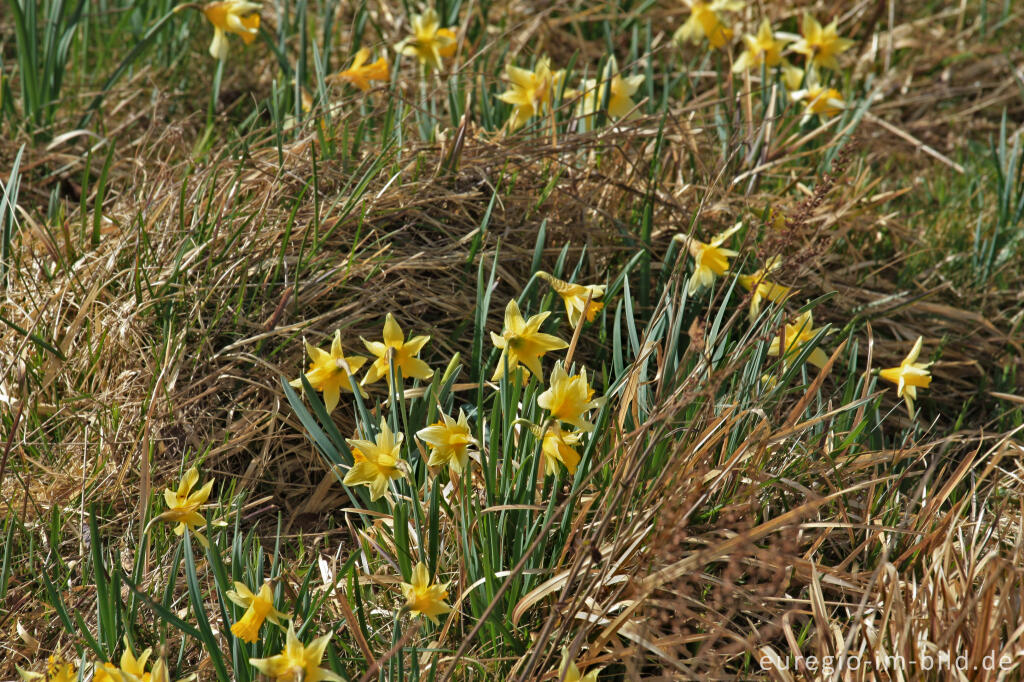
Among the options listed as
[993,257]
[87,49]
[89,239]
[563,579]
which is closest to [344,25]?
[87,49]

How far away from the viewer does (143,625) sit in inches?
63.7

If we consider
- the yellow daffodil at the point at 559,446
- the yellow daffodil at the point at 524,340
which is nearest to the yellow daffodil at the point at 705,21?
the yellow daffodil at the point at 524,340

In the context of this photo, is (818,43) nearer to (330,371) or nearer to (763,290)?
(763,290)

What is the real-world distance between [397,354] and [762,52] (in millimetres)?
1980

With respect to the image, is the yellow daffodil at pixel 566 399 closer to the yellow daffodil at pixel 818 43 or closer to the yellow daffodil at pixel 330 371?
the yellow daffodil at pixel 330 371

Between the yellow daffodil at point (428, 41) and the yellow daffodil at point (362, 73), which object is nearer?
the yellow daffodil at point (362, 73)

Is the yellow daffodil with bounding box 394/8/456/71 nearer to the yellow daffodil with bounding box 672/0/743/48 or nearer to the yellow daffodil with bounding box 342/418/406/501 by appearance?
the yellow daffodil with bounding box 672/0/743/48

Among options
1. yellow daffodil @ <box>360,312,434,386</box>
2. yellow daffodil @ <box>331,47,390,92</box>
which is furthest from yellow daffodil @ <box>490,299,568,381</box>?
yellow daffodil @ <box>331,47,390,92</box>

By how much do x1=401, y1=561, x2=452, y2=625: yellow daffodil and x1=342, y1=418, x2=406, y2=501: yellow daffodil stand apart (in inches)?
6.0

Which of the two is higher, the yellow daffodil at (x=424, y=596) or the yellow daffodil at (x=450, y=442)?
the yellow daffodil at (x=450, y=442)

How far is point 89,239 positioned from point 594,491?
4.94 ft

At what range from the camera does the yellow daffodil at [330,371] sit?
1.76 m

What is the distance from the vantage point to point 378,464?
155 cm

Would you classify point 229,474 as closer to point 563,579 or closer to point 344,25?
point 563,579
